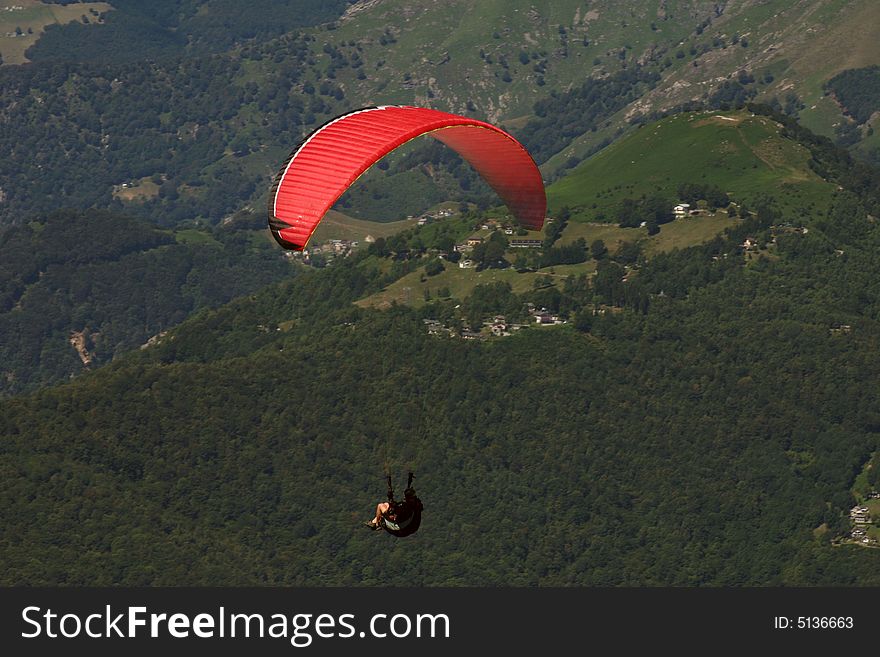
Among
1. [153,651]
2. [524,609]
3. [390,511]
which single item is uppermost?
[524,609]

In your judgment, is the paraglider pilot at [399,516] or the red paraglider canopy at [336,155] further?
the paraglider pilot at [399,516]

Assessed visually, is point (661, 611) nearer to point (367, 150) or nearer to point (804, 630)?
point (804, 630)

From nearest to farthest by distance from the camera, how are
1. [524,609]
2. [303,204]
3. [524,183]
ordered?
[303,204] → [524,183] → [524,609]

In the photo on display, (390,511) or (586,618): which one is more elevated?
(586,618)

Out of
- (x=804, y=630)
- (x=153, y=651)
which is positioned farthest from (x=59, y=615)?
(x=804, y=630)

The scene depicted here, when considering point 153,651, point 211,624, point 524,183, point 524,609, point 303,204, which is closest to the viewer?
point 303,204

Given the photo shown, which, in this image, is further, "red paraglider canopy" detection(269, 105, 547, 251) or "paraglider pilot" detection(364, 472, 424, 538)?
"paraglider pilot" detection(364, 472, 424, 538)

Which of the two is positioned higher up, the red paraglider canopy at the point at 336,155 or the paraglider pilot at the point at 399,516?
the red paraglider canopy at the point at 336,155

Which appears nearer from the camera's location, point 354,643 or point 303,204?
point 303,204

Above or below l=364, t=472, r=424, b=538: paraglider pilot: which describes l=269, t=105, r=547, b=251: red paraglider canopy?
above

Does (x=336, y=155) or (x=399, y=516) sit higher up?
(x=336, y=155)

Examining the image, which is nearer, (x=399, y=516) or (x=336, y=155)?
(x=399, y=516)
